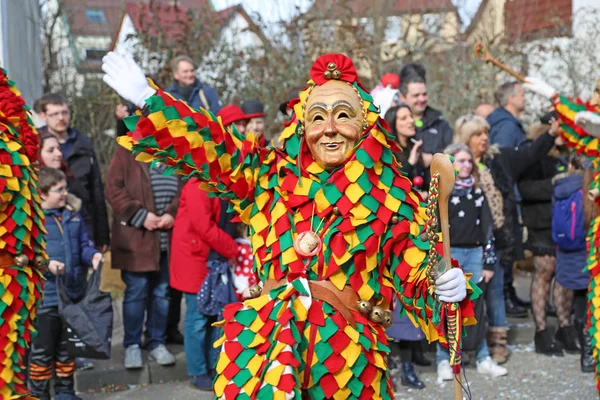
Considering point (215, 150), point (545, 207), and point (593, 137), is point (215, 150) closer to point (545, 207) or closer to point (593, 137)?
point (593, 137)

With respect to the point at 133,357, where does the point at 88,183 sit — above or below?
above

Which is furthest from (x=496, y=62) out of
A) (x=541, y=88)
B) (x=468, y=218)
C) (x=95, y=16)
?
(x=95, y=16)

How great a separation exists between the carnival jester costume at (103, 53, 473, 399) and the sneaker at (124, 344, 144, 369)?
2.84m

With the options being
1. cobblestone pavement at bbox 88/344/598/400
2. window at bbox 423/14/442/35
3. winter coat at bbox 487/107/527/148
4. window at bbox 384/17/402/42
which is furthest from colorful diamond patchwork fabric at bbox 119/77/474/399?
window at bbox 423/14/442/35

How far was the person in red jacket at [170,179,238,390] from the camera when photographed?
5.72 meters

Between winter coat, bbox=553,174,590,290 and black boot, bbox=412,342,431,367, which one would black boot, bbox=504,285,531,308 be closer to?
winter coat, bbox=553,174,590,290

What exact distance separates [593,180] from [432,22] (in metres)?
6.15

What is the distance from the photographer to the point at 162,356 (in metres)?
6.21

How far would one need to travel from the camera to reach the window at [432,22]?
36.7 feet

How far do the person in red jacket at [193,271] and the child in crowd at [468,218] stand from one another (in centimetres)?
151

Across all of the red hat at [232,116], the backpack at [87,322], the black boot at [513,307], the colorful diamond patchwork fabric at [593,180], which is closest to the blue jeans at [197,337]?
the backpack at [87,322]

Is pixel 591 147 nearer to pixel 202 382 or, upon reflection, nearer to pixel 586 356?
pixel 586 356

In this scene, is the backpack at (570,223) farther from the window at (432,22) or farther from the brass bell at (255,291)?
the window at (432,22)

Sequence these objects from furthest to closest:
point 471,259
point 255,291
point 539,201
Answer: point 539,201
point 471,259
point 255,291
